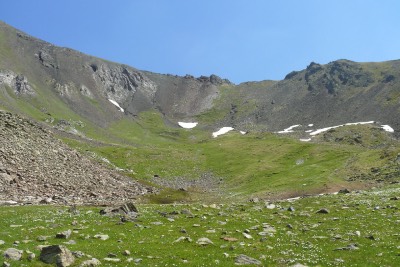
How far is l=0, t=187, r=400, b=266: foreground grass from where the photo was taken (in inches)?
905

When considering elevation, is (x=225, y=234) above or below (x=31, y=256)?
below

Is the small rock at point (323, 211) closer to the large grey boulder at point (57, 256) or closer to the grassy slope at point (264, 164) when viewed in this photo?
the large grey boulder at point (57, 256)

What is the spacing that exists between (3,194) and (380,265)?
4005 centimetres

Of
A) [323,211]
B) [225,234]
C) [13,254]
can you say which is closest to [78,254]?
[13,254]

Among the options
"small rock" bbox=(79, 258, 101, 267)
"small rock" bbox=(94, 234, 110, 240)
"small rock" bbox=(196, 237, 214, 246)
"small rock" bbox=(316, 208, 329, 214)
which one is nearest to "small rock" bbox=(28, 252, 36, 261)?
"small rock" bbox=(79, 258, 101, 267)

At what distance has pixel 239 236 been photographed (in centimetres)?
2886

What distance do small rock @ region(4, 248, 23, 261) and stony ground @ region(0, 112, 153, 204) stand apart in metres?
24.3

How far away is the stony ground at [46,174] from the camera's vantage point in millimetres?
48281

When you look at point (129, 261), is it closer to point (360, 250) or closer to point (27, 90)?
point (360, 250)

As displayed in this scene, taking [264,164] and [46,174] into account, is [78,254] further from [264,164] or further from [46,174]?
[264,164]

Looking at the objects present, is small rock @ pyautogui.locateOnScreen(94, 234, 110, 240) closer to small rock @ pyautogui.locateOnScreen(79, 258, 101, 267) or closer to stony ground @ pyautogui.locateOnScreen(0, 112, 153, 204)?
small rock @ pyautogui.locateOnScreen(79, 258, 101, 267)

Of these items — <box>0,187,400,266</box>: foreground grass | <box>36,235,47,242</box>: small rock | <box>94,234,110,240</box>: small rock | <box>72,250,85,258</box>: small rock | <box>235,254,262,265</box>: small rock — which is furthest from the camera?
<box>94,234,110,240</box>: small rock

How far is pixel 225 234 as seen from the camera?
29453 millimetres

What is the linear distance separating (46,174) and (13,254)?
36059 millimetres
